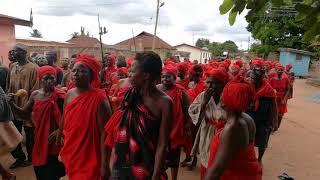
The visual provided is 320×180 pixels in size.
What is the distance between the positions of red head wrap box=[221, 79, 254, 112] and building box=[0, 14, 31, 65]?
13290 millimetres

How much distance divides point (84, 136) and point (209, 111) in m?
1.79

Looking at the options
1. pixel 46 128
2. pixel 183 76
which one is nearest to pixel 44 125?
pixel 46 128

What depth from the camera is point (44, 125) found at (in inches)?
175

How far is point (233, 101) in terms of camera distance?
289cm

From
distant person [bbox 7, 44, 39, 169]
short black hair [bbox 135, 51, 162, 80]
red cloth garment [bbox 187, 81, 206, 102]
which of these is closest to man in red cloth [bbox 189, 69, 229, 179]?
red cloth garment [bbox 187, 81, 206, 102]

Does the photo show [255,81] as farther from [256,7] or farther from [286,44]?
[286,44]

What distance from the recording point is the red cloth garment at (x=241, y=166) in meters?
2.90

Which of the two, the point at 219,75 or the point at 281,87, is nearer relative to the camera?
the point at 219,75

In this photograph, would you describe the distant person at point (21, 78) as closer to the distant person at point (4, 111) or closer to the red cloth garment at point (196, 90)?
the distant person at point (4, 111)

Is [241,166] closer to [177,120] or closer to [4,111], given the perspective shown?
[177,120]

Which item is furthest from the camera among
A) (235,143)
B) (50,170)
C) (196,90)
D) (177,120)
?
(196,90)

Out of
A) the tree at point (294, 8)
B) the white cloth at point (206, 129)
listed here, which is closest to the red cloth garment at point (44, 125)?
the white cloth at point (206, 129)

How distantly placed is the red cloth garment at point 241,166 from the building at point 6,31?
1329cm

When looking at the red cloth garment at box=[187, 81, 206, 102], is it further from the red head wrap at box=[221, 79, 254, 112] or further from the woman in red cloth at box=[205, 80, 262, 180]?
the red head wrap at box=[221, 79, 254, 112]
